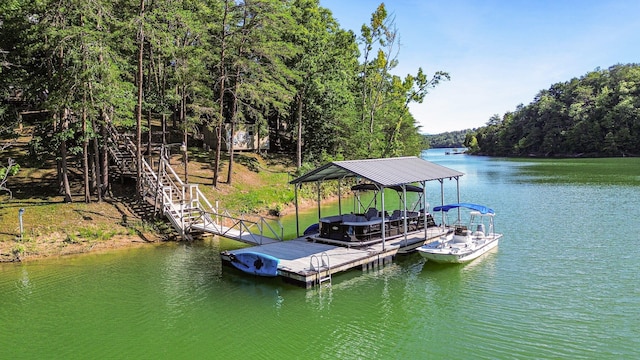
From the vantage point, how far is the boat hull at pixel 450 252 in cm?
1668

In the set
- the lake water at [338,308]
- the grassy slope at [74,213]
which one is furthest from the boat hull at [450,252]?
the grassy slope at [74,213]

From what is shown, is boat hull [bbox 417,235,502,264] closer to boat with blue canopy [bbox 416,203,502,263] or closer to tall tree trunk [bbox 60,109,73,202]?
boat with blue canopy [bbox 416,203,502,263]

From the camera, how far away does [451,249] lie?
17.2 metres

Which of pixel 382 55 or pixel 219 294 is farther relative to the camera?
pixel 382 55

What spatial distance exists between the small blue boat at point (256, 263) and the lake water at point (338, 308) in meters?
A: 0.42

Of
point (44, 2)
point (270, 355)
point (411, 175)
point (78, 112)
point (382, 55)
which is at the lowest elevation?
point (270, 355)

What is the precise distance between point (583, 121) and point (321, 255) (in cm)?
10734

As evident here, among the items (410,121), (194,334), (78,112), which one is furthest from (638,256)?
(410,121)

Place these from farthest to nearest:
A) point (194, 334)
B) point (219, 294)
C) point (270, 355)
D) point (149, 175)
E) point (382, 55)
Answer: point (382, 55), point (149, 175), point (219, 294), point (194, 334), point (270, 355)

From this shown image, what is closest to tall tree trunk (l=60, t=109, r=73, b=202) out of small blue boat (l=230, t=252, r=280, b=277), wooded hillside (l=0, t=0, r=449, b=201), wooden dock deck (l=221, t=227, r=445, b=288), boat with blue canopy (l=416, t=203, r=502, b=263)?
wooded hillside (l=0, t=0, r=449, b=201)

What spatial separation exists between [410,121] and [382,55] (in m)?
24.1

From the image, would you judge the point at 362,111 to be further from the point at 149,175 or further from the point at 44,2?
the point at 44,2

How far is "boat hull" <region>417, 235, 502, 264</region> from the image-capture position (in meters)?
16.7

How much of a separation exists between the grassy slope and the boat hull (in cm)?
1281
